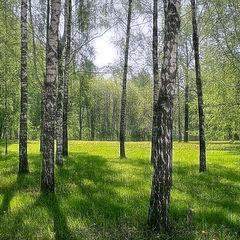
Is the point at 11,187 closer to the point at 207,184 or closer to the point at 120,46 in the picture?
the point at 207,184

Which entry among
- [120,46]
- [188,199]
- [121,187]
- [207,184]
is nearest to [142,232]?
[188,199]

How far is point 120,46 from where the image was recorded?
13.1 m

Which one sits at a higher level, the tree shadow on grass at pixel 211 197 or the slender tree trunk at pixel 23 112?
the slender tree trunk at pixel 23 112

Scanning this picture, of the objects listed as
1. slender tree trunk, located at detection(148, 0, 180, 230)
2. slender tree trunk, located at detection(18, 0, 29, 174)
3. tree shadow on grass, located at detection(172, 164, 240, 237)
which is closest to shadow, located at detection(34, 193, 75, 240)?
slender tree trunk, located at detection(148, 0, 180, 230)

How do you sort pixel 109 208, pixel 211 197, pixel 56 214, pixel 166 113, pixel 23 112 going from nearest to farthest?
pixel 166 113 → pixel 56 214 → pixel 109 208 → pixel 211 197 → pixel 23 112

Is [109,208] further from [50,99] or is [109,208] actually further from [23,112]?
[23,112]

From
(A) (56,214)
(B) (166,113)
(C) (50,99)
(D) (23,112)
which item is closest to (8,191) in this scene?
(A) (56,214)

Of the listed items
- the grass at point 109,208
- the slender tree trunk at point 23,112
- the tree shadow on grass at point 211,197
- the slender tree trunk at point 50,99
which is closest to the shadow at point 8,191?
the grass at point 109,208

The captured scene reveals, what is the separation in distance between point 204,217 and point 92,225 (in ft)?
7.62

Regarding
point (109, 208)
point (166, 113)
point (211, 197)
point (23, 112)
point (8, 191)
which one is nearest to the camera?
point (166, 113)

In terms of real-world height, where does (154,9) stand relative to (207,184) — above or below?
above

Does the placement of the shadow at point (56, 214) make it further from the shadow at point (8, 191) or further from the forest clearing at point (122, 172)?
the shadow at point (8, 191)

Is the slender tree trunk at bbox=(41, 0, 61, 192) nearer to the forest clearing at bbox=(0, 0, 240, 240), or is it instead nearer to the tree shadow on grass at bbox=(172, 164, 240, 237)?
the forest clearing at bbox=(0, 0, 240, 240)

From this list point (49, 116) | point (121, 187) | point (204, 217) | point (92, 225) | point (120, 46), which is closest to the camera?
point (92, 225)
